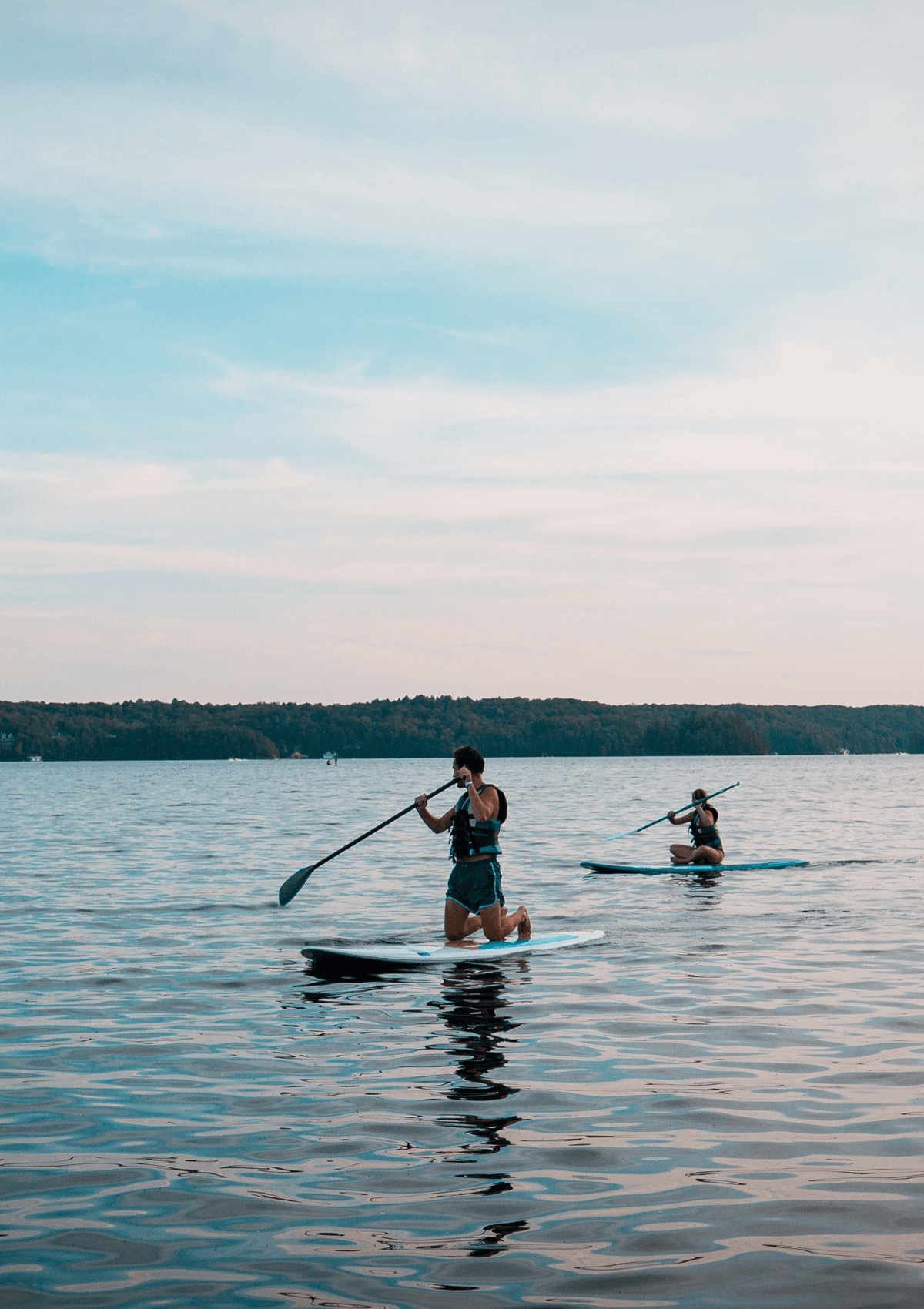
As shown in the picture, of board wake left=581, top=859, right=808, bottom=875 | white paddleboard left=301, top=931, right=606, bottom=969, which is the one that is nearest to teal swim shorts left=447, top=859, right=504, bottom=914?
white paddleboard left=301, top=931, right=606, bottom=969

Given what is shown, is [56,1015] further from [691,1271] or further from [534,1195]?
[691,1271]

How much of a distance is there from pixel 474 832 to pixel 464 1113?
18.4 feet

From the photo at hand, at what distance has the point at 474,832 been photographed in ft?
41.2

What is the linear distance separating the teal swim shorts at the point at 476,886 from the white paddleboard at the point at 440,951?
40 centimetres

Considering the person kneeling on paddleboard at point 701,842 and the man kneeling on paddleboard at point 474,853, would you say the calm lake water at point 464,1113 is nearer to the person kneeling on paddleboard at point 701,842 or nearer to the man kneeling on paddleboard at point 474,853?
the man kneeling on paddleboard at point 474,853

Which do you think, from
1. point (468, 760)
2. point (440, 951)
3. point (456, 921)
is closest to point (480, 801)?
point (468, 760)

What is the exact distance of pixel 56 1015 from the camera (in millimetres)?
9734

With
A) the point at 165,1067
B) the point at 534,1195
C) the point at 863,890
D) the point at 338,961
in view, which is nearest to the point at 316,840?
the point at 863,890

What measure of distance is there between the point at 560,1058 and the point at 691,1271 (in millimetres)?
3502

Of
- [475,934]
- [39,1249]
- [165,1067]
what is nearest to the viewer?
[39,1249]

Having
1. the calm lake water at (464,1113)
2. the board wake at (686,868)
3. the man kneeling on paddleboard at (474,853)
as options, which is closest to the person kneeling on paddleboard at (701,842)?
the board wake at (686,868)

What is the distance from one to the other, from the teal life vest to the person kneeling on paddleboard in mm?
9903

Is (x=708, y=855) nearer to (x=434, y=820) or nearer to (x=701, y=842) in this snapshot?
(x=701, y=842)

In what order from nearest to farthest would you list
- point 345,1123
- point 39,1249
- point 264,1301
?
point 264,1301
point 39,1249
point 345,1123
